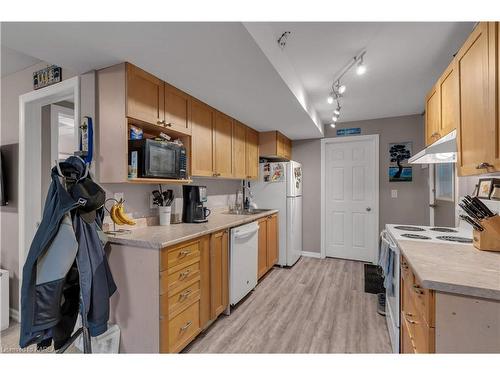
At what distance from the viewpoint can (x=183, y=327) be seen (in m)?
1.73

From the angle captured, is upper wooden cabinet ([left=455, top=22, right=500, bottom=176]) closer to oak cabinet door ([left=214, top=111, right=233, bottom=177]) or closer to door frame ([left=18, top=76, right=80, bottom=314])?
oak cabinet door ([left=214, top=111, right=233, bottom=177])

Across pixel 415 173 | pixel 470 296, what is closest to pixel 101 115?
pixel 470 296

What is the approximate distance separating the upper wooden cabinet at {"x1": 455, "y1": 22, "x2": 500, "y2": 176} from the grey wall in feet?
8.22

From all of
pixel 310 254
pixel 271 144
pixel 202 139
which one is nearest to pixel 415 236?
pixel 202 139

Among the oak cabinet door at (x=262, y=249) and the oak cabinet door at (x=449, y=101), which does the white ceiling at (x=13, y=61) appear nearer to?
the oak cabinet door at (x=262, y=249)

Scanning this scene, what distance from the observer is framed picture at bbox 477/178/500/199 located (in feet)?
5.86

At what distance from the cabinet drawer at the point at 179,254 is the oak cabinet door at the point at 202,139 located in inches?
33.2

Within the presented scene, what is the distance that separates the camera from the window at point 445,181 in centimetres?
268

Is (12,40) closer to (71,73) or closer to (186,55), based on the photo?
(71,73)

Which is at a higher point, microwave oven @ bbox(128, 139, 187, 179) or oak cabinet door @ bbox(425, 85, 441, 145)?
oak cabinet door @ bbox(425, 85, 441, 145)

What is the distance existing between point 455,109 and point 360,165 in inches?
99.9

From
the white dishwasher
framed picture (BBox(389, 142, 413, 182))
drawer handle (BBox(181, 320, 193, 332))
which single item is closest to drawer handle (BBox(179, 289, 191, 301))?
drawer handle (BBox(181, 320, 193, 332))

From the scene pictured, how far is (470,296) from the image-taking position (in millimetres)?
908

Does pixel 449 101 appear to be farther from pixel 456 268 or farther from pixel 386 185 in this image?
pixel 386 185
